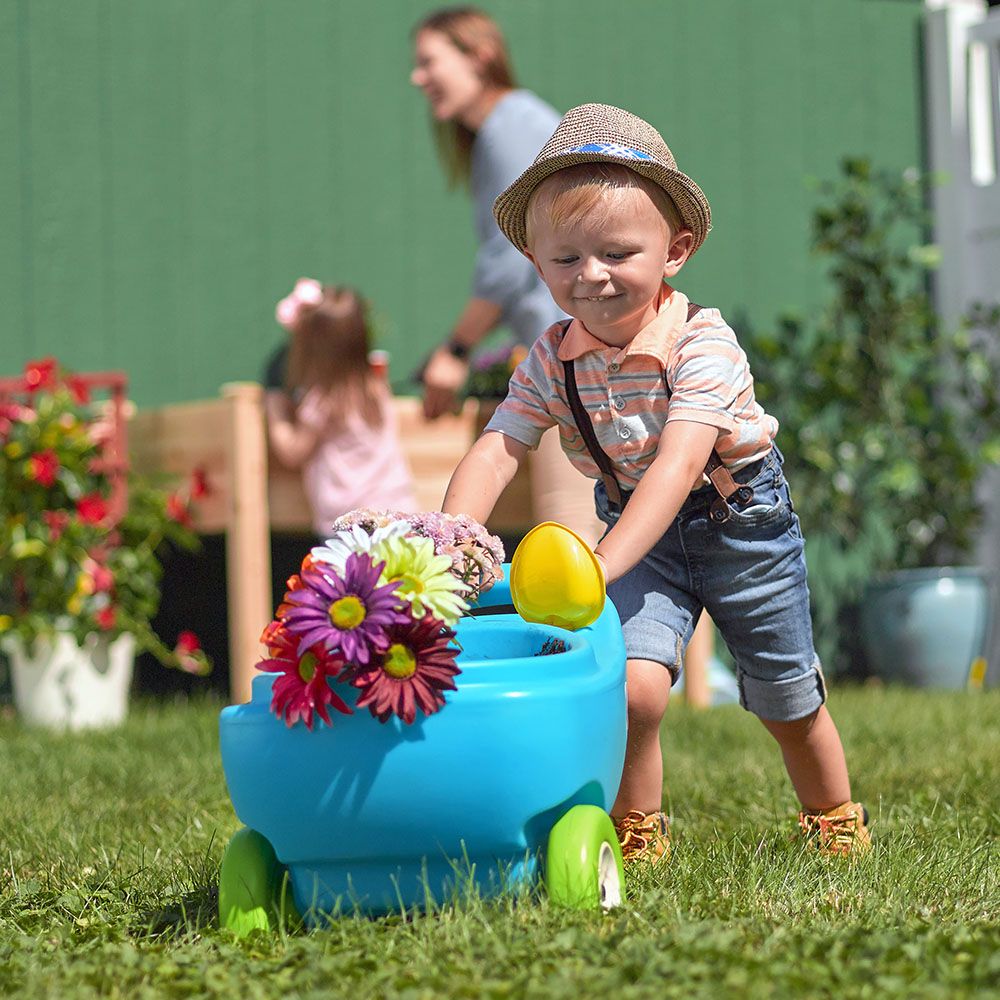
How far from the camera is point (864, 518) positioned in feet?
19.4

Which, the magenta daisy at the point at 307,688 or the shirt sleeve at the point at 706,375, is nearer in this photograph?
the magenta daisy at the point at 307,688

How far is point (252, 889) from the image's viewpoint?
192 cm

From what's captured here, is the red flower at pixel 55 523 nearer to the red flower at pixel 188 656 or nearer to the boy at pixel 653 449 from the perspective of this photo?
the red flower at pixel 188 656

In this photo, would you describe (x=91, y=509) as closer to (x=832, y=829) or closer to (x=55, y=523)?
(x=55, y=523)

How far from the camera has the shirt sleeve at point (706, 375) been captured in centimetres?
217

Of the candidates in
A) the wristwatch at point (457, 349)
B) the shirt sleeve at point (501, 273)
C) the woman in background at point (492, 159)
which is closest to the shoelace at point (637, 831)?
the woman in background at point (492, 159)

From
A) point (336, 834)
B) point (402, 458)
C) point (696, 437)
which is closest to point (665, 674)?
point (696, 437)

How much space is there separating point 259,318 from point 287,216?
363 millimetres

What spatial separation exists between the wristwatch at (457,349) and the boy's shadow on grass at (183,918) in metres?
1.99

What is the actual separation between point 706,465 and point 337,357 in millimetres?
2449

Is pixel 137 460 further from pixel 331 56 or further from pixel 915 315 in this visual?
pixel 915 315

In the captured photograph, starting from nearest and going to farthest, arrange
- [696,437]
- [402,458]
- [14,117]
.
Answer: [696,437]
[402,458]
[14,117]

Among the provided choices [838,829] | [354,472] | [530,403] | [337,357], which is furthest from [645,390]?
[337,357]

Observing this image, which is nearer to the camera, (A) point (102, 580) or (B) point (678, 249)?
(B) point (678, 249)
